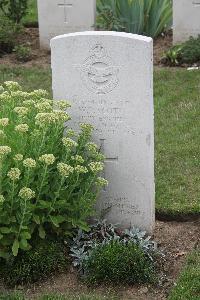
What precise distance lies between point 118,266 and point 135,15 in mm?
5853

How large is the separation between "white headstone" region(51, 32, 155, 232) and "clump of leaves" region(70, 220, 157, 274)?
12 cm

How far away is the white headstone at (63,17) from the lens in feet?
34.0

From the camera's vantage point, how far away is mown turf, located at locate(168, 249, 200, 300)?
4.78 metres

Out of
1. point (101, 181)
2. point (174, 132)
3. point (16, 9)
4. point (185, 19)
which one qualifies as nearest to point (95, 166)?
point (101, 181)

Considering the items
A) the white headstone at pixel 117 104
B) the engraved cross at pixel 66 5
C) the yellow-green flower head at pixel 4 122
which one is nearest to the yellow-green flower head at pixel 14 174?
the yellow-green flower head at pixel 4 122

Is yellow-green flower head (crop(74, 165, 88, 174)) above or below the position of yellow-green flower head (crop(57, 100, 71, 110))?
below

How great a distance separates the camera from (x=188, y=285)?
487 cm

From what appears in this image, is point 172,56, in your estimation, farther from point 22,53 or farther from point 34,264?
point 34,264

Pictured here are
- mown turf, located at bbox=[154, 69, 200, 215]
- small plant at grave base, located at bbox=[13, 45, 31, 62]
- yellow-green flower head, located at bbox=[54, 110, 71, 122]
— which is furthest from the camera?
small plant at grave base, located at bbox=[13, 45, 31, 62]

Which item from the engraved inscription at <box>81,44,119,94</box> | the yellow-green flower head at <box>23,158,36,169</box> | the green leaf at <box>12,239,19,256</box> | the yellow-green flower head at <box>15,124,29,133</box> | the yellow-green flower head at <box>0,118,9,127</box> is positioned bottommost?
the green leaf at <box>12,239,19,256</box>

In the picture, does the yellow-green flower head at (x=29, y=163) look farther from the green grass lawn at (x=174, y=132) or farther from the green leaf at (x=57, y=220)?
the green grass lawn at (x=174, y=132)

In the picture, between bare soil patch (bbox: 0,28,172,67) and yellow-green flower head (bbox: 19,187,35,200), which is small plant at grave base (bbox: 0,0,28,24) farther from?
yellow-green flower head (bbox: 19,187,35,200)

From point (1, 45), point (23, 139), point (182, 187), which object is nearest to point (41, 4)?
point (1, 45)

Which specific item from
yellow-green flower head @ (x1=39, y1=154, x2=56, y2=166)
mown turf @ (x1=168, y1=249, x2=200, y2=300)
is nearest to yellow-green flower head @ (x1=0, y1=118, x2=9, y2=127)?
yellow-green flower head @ (x1=39, y1=154, x2=56, y2=166)
